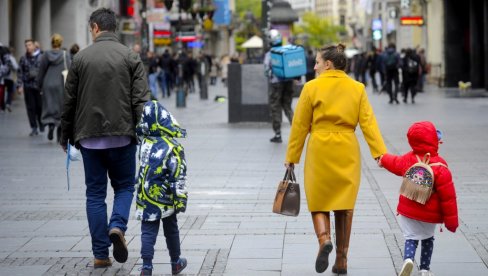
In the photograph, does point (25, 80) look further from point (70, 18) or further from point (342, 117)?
point (70, 18)

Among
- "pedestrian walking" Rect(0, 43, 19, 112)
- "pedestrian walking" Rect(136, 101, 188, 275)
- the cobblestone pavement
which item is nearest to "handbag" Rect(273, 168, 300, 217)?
the cobblestone pavement

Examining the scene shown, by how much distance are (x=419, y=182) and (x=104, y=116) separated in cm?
230

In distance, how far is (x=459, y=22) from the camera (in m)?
48.3

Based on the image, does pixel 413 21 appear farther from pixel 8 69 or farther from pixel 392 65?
pixel 8 69

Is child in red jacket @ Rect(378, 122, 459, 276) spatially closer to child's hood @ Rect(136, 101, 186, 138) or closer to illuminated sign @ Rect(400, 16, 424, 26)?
child's hood @ Rect(136, 101, 186, 138)

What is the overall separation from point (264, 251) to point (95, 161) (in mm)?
1469

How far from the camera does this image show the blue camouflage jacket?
8109 millimetres

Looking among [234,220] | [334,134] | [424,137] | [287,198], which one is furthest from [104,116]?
[234,220]

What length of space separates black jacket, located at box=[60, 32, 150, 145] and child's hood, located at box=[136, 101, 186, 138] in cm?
50

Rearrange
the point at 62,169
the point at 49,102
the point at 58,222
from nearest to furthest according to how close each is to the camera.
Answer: the point at 58,222, the point at 62,169, the point at 49,102

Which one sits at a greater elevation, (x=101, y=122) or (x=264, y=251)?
(x=101, y=122)

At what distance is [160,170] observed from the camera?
8102 mm

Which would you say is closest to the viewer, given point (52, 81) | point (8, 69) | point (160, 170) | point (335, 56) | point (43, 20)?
point (160, 170)

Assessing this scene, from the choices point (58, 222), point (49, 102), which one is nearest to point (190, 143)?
point (49, 102)
